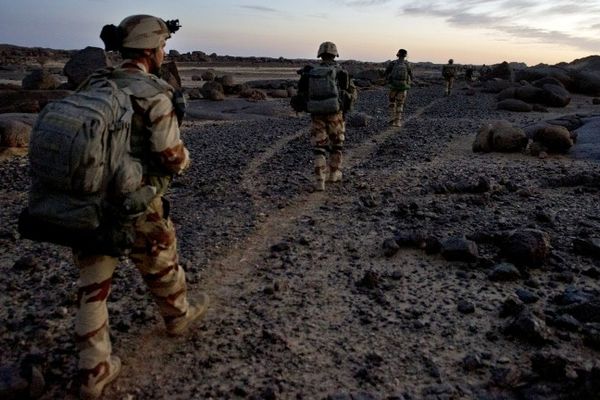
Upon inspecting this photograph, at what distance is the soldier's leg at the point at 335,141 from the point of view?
27.9ft

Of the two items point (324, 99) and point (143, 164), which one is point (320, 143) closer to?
point (324, 99)

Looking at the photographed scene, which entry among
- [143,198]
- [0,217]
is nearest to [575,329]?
[143,198]

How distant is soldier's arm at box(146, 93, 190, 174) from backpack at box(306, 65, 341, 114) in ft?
16.1

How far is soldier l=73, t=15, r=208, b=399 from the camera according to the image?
3.31 m

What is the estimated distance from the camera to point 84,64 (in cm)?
2105

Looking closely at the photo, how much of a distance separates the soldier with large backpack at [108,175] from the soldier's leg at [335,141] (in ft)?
16.4

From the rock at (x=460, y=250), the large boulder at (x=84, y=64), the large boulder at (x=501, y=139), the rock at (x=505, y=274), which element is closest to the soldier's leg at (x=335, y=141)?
the rock at (x=460, y=250)

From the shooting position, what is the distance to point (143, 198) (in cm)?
326

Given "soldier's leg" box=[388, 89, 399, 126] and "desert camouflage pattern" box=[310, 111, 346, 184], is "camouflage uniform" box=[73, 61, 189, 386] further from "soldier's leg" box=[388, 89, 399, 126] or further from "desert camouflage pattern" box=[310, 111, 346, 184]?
"soldier's leg" box=[388, 89, 399, 126]

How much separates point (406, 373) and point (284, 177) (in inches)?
240

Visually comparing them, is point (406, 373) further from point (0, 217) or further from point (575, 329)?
point (0, 217)

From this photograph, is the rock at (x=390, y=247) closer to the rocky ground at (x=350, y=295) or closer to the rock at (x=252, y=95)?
the rocky ground at (x=350, y=295)

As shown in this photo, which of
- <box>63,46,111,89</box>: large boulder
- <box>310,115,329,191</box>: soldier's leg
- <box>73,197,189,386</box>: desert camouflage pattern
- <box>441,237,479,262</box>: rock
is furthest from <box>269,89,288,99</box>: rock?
<box>73,197,189,386</box>: desert camouflage pattern

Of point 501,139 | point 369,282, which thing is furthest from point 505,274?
point 501,139
